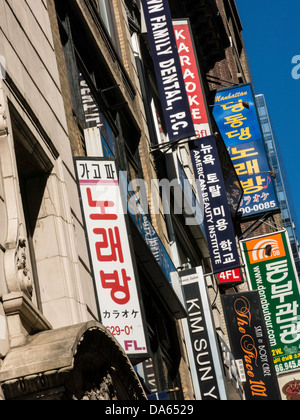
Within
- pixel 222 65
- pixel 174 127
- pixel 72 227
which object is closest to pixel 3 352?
pixel 72 227

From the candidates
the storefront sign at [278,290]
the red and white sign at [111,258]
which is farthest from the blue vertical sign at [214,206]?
the red and white sign at [111,258]

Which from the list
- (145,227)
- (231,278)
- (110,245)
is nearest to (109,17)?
(145,227)

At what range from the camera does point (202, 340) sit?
1958 centimetres

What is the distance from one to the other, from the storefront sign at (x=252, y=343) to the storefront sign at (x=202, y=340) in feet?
27.2

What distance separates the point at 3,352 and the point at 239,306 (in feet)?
74.6

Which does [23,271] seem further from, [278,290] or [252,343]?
[278,290]

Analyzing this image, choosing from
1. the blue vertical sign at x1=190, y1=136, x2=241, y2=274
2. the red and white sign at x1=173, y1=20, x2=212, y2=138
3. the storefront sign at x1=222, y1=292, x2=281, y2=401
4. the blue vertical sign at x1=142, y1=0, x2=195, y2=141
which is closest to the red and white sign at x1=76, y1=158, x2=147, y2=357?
the blue vertical sign at x1=142, y1=0, x2=195, y2=141

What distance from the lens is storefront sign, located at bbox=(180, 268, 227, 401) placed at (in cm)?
1908

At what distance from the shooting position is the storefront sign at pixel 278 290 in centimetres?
3362

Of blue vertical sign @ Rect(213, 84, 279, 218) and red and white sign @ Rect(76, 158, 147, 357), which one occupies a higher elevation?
blue vertical sign @ Rect(213, 84, 279, 218)

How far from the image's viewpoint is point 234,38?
2876 inches

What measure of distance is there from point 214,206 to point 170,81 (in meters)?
5.13

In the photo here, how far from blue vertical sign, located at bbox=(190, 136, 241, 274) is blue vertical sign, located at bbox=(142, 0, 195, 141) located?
176 inches

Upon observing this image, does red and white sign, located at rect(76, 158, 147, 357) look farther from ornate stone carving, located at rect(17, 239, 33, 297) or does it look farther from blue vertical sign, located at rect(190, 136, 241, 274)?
blue vertical sign, located at rect(190, 136, 241, 274)
